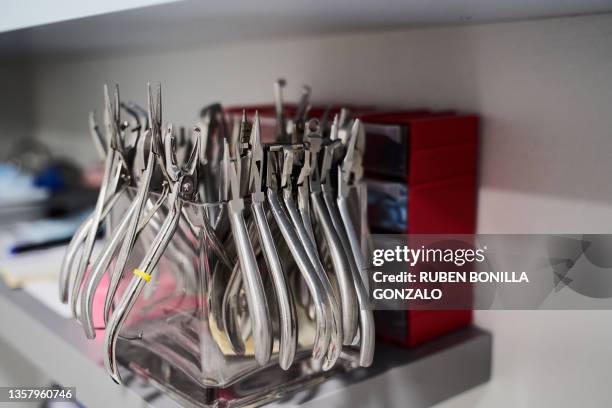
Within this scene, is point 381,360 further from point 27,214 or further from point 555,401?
point 27,214

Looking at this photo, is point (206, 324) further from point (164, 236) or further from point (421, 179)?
point (421, 179)

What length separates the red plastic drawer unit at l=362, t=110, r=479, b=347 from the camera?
0.58 m

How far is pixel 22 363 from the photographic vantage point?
1147 mm

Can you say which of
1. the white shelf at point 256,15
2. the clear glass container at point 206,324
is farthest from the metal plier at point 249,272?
the white shelf at point 256,15

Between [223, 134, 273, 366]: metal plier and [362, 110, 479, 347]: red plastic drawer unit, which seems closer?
[223, 134, 273, 366]: metal plier

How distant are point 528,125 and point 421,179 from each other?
117 millimetres

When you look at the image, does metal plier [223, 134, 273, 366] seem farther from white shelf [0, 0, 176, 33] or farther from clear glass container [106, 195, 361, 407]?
white shelf [0, 0, 176, 33]

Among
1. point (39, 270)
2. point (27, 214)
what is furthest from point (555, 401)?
point (27, 214)

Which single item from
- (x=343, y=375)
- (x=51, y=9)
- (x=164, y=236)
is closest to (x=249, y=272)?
(x=164, y=236)

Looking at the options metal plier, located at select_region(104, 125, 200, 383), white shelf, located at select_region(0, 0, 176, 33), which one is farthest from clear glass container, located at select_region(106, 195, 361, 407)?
white shelf, located at select_region(0, 0, 176, 33)

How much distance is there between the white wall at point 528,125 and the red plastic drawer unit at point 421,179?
0.09 feet

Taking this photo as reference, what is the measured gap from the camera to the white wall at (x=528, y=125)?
0.55 meters

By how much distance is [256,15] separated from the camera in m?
0.55

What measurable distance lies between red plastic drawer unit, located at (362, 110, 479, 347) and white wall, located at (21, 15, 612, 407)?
3 cm
